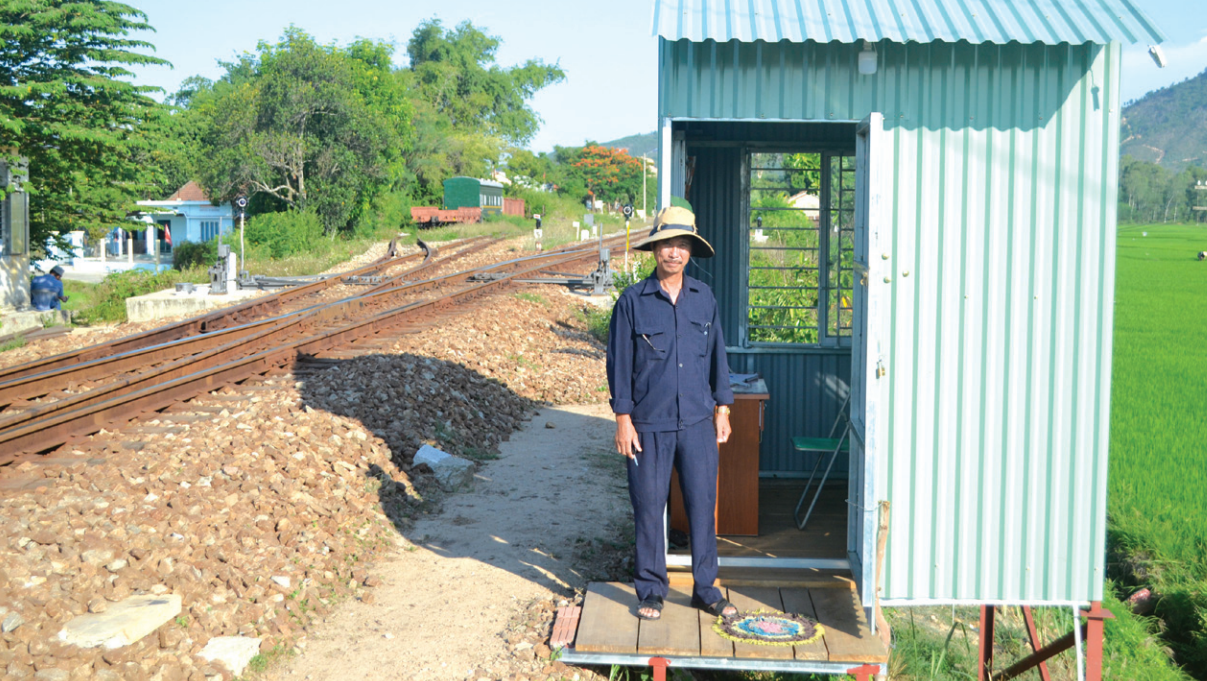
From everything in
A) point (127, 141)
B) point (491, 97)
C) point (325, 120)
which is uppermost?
point (491, 97)

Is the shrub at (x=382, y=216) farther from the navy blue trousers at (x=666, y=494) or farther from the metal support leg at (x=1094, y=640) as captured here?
the metal support leg at (x=1094, y=640)

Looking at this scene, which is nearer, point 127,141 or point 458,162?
point 127,141

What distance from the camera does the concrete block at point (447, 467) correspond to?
786 cm

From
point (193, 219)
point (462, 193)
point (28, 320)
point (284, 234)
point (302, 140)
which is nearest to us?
point (28, 320)

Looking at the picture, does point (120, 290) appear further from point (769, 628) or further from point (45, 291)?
point (769, 628)

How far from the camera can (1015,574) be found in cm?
491

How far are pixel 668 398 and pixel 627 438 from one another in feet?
0.89

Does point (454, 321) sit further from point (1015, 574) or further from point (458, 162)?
point (458, 162)

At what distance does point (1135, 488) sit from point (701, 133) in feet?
17.5

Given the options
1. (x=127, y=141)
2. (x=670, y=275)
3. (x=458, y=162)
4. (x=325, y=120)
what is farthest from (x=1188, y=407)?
(x=458, y=162)

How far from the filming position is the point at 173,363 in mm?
10500

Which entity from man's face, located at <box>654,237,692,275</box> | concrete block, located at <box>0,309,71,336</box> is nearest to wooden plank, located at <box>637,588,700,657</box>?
man's face, located at <box>654,237,692,275</box>

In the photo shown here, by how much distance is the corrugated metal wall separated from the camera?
4.77 m

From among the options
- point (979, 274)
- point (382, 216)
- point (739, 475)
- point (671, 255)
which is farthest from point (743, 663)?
point (382, 216)
